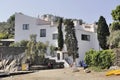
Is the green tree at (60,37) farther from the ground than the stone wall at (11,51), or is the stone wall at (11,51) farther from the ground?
the green tree at (60,37)

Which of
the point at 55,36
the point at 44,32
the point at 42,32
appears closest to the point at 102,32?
the point at 55,36

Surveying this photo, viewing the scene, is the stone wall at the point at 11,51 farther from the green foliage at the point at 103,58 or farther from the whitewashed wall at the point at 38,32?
the green foliage at the point at 103,58

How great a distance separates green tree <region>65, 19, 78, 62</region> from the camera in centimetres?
6217

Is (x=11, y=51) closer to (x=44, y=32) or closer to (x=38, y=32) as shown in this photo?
(x=38, y=32)

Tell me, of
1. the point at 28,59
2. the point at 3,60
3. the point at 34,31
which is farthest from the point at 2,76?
the point at 34,31

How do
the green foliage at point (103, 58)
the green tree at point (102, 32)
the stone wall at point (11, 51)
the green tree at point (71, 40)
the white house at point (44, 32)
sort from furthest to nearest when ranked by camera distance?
the white house at point (44, 32) → the green tree at point (102, 32) → the green tree at point (71, 40) → the stone wall at point (11, 51) → the green foliage at point (103, 58)

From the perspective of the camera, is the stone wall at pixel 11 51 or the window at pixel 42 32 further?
the window at pixel 42 32

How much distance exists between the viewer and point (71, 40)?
62.5 m

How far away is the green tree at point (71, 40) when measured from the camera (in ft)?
204

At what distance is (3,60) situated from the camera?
54.3 metres

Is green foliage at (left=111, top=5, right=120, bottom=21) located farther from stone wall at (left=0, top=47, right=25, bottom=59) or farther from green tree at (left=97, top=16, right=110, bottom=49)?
green tree at (left=97, top=16, right=110, bottom=49)

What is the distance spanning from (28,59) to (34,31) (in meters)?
18.1

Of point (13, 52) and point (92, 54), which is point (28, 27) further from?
point (92, 54)

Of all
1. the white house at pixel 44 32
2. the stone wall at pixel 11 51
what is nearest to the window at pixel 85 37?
the white house at pixel 44 32
